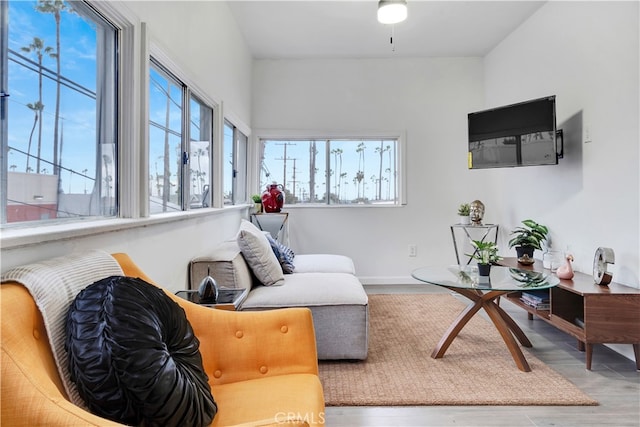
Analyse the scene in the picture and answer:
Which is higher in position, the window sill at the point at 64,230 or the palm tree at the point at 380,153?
the palm tree at the point at 380,153

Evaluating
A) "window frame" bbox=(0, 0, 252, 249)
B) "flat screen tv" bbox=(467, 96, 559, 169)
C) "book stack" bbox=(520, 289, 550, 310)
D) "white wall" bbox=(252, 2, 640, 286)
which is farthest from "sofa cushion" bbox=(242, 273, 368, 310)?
"white wall" bbox=(252, 2, 640, 286)

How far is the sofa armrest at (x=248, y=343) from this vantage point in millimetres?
1379

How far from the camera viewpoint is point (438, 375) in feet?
7.31

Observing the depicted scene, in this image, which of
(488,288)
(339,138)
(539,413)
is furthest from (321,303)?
(339,138)

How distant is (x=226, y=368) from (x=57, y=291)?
65 centimetres

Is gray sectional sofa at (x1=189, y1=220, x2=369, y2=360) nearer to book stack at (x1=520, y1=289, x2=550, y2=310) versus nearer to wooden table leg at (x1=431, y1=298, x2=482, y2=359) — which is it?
wooden table leg at (x1=431, y1=298, x2=482, y2=359)

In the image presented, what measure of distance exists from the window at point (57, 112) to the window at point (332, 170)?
317 cm

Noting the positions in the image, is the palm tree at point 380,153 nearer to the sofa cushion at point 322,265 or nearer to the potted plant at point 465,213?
the potted plant at point 465,213

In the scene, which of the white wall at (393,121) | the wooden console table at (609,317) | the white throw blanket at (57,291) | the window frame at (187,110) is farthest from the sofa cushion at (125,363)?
the white wall at (393,121)

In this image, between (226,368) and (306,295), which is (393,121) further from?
(226,368)

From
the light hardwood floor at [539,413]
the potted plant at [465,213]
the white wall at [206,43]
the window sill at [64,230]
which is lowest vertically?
the light hardwood floor at [539,413]

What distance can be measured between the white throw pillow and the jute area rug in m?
0.68

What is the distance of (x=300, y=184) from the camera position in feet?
16.1

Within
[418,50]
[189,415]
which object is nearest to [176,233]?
[189,415]
